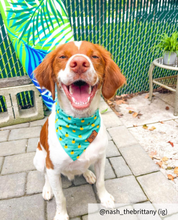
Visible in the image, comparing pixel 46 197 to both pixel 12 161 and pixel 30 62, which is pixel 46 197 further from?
pixel 30 62

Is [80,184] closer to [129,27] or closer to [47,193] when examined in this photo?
[47,193]

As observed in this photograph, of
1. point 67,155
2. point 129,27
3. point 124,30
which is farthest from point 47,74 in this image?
point 129,27

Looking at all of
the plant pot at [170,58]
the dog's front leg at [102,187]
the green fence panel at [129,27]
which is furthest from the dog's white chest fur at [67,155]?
the green fence panel at [129,27]

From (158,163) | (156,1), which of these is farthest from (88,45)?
(156,1)

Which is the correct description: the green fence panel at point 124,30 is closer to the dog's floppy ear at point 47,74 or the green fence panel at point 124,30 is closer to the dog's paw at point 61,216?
the dog's floppy ear at point 47,74

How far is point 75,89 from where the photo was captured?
1567 mm

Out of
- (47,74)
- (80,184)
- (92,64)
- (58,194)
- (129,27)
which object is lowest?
(80,184)

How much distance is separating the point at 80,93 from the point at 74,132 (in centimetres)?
39

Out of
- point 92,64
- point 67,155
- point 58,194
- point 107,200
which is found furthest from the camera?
point 107,200

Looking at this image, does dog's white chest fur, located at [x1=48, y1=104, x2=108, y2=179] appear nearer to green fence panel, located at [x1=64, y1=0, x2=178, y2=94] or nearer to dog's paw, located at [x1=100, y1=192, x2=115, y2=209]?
dog's paw, located at [x1=100, y1=192, x2=115, y2=209]

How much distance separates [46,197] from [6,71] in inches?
112

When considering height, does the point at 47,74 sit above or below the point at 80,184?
above

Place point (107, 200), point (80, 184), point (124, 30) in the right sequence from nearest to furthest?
point (107, 200) < point (80, 184) < point (124, 30)

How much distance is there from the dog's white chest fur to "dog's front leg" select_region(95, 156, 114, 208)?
0.13 meters
